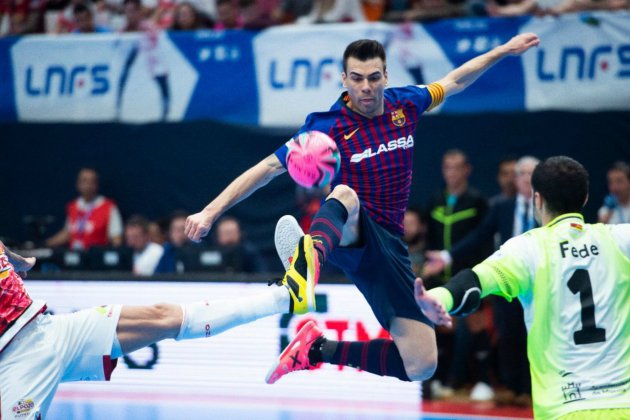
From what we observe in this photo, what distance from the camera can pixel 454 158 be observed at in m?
9.35

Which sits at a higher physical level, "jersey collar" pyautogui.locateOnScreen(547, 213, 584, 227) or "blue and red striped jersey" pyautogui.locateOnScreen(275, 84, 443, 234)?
"blue and red striped jersey" pyautogui.locateOnScreen(275, 84, 443, 234)

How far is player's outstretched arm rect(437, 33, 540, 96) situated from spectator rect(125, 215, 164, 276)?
4.69 meters

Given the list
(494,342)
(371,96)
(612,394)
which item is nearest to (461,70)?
(371,96)

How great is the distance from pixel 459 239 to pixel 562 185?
5.26 m

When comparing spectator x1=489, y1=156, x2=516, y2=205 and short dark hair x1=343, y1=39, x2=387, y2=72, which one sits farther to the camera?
spectator x1=489, y1=156, x2=516, y2=205

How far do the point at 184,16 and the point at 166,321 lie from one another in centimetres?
748

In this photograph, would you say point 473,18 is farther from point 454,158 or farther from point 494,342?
point 494,342

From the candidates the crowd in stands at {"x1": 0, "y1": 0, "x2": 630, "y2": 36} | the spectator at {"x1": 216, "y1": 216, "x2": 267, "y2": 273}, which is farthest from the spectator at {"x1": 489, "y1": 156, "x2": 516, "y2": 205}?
the spectator at {"x1": 216, "y1": 216, "x2": 267, "y2": 273}

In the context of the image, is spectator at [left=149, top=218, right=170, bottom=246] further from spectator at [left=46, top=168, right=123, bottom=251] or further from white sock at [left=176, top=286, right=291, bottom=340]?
white sock at [left=176, top=286, right=291, bottom=340]

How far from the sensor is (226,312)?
213 inches

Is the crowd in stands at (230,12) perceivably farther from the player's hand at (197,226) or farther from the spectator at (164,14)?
the player's hand at (197,226)

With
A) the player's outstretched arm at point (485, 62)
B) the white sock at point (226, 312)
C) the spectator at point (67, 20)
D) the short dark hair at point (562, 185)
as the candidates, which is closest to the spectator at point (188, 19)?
the spectator at point (67, 20)

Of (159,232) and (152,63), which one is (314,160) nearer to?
(159,232)

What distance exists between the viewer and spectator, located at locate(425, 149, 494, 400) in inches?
367
